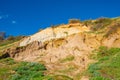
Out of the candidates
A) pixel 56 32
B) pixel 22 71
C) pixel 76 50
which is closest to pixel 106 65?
pixel 76 50

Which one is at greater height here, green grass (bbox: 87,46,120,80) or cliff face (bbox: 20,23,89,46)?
cliff face (bbox: 20,23,89,46)

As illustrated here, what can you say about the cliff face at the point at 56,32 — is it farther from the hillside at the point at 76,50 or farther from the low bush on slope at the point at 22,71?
the low bush on slope at the point at 22,71

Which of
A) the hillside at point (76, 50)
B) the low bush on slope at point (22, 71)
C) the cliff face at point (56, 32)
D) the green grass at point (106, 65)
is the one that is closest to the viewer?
the green grass at point (106, 65)

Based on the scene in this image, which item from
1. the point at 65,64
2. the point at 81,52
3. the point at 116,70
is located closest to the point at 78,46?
the point at 81,52

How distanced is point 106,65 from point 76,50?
Answer: 5.70 meters

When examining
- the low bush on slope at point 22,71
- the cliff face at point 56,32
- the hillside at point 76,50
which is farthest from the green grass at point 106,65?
the cliff face at point 56,32

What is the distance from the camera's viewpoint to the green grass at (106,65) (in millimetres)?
26242

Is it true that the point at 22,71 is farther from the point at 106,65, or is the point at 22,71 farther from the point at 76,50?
the point at 106,65

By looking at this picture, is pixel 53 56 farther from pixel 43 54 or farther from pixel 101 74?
pixel 101 74

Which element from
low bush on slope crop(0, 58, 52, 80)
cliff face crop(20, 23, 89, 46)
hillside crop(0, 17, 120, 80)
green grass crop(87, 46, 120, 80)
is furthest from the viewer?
cliff face crop(20, 23, 89, 46)

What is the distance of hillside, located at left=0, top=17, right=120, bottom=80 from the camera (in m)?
27.9

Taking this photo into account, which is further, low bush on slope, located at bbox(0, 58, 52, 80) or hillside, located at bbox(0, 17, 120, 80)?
low bush on slope, located at bbox(0, 58, 52, 80)

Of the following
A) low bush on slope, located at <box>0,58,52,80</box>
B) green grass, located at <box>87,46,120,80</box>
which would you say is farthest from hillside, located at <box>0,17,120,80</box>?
low bush on slope, located at <box>0,58,52,80</box>

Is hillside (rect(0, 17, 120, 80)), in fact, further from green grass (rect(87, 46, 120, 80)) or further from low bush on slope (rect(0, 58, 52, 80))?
low bush on slope (rect(0, 58, 52, 80))
